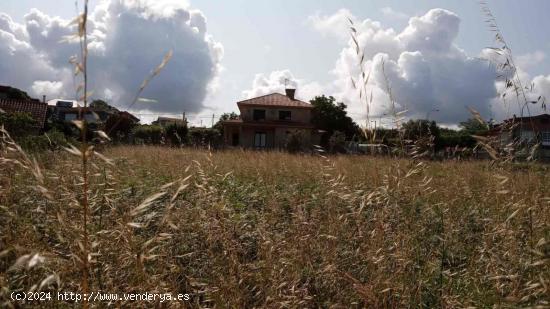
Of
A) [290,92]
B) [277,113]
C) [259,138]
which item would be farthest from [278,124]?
[290,92]

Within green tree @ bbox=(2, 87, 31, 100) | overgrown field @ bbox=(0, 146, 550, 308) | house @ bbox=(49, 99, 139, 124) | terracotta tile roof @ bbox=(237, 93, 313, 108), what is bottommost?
overgrown field @ bbox=(0, 146, 550, 308)

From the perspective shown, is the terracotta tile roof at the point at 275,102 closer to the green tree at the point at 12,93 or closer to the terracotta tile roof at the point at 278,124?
the terracotta tile roof at the point at 278,124

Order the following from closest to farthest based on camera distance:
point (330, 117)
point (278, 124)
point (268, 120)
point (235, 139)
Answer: point (278, 124)
point (268, 120)
point (235, 139)
point (330, 117)

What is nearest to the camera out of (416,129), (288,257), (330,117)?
(288,257)

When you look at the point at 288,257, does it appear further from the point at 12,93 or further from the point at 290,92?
the point at 12,93

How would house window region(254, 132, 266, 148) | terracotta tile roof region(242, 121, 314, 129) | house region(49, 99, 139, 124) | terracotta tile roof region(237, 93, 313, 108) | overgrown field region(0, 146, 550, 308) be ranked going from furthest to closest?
1. house window region(254, 132, 266, 148)
2. terracotta tile roof region(237, 93, 313, 108)
3. terracotta tile roof region(242, 121, 314, 129)
4. overgrown field region(0, 146, 550, 308)
5. house region(49, 99, 139, 124)

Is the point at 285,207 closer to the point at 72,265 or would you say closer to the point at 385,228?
the point at 385,228

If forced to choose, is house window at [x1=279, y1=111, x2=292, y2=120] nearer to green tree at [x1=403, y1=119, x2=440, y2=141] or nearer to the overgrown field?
green tree at [x1=403, y1=119, x2=440, y2=141]

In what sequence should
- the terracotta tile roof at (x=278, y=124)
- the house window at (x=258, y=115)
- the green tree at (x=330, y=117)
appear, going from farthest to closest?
the green tree at (x=330, y=117)
the house window at (x=258, y=115)
the terracotta tile roof at (x=278, y=124)

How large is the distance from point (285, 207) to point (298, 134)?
67.3 feet

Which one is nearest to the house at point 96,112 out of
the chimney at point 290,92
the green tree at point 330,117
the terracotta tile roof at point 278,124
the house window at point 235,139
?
the terracotta tile roof at point 278,124

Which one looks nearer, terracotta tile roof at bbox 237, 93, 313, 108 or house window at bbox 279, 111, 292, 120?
terracotta tile roof at bbox 237, 93, 313, 108

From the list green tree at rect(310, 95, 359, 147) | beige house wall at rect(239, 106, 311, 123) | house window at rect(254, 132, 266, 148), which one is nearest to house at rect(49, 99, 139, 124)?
house window at rect(254, 132, 266, 148)

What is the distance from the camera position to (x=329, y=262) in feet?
7.49
